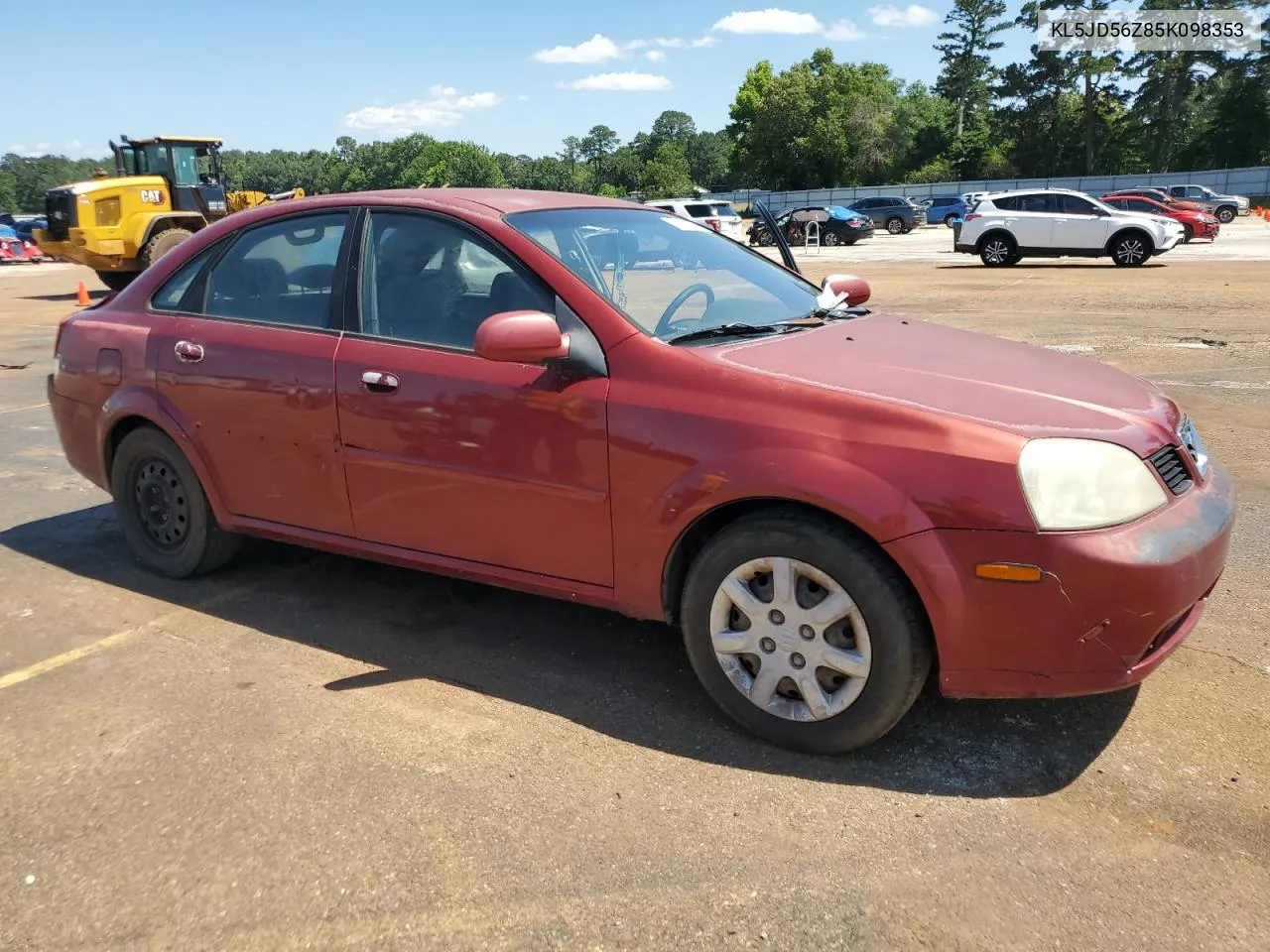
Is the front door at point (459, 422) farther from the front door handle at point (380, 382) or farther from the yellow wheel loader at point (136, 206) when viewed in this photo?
the yellow wheel loader at point (136, 206)

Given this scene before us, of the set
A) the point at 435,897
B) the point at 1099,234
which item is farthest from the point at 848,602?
the point at 1099,234

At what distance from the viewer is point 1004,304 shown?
580 inches

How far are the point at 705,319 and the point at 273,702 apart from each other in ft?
6.51

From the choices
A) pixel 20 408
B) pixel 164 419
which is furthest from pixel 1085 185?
pixel 164 419

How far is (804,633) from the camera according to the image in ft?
9.52

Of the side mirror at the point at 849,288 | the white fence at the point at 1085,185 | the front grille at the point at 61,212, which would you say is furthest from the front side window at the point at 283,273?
the white fence at the point at 1085,185

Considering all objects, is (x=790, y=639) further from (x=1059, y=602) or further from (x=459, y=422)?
(x=459, y=422)

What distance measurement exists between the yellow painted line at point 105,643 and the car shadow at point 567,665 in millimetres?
26

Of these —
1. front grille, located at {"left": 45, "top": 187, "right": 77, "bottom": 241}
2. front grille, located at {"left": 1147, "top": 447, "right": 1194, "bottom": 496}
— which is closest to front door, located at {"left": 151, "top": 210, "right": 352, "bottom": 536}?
front grille, located at {"left": 1147, "top": 447, "right": 1194, "bottom": 496}

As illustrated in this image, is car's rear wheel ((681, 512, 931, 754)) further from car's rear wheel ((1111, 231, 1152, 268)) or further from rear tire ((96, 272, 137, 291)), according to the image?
car's rear wheel ((1111, 231, 1152, 268))

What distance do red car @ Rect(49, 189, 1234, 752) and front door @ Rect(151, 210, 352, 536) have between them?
14 mm

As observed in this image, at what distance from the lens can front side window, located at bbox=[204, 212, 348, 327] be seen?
3.91 m

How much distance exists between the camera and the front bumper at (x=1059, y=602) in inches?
102

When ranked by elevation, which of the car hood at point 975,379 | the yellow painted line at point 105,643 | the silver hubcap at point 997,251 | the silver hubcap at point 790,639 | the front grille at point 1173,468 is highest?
the silver hubcap at point 997,251
